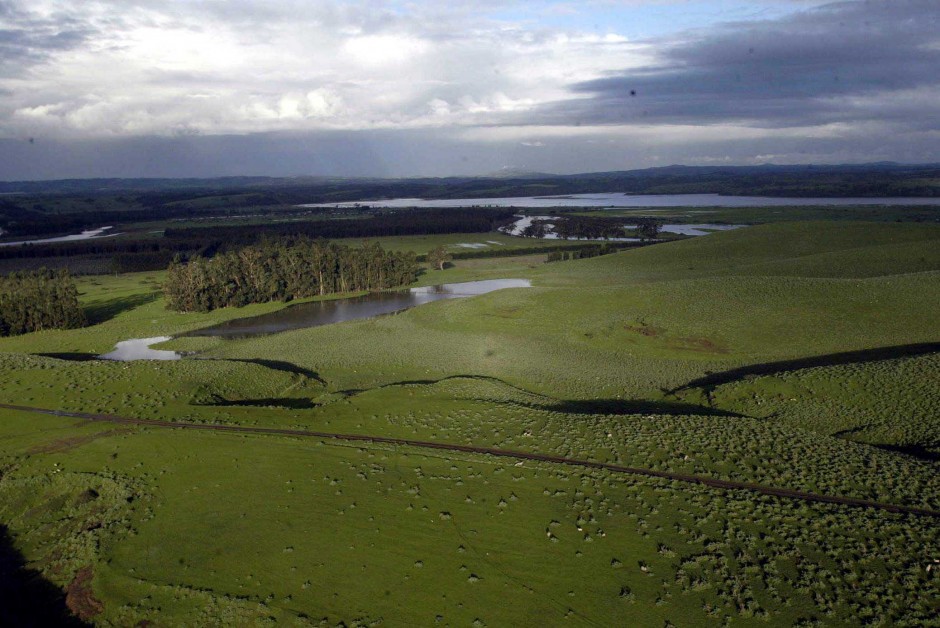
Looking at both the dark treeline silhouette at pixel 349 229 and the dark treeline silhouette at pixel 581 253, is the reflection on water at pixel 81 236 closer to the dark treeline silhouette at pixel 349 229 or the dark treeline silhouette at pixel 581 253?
the dark treeline silhouette at pixel 349 229

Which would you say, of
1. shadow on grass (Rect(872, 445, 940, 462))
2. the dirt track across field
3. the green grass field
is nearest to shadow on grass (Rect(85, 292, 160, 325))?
the green grass field

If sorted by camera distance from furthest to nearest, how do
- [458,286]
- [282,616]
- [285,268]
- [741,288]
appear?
[458,286] → [285,268] → [741,288] → [282,616]

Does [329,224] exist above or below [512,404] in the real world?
above

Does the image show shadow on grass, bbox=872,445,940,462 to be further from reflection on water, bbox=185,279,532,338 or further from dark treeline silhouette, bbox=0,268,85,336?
dark treeline silhouette, bbox=0,268,85,336

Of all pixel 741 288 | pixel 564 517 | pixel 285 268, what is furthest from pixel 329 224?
pixel 564 517

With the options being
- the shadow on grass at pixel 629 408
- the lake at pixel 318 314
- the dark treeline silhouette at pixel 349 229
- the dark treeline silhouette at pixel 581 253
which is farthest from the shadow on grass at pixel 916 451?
the dark treeline silhouette at pixel 349 229

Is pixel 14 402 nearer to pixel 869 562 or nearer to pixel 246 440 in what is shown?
pixel 246 440

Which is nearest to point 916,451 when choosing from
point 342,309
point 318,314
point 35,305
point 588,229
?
point 318,314
